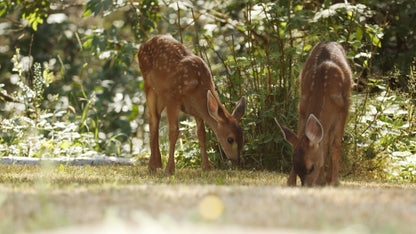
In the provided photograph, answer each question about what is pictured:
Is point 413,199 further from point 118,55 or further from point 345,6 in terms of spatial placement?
point 118,55

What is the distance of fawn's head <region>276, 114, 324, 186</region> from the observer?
478 cm

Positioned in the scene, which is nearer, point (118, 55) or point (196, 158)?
point (196, 158)

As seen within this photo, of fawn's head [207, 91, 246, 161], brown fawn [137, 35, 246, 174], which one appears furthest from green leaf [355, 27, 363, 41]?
fawn's head [207, 91, 246, 161]

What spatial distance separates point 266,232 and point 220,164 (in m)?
5.08

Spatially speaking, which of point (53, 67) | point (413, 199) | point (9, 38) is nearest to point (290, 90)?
point (413, 199)

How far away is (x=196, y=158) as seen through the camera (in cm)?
760

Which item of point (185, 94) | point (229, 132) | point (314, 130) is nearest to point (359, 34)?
point (229, 132)

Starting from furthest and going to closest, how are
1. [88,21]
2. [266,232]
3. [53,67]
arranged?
[88,21] → [53,67] → [266,232]

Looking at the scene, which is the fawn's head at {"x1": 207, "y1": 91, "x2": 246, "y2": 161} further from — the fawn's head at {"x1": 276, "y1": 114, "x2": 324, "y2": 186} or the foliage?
the fawn's head at {"x1": 276, "y1": 114, "x2": 324, "y2": 186}

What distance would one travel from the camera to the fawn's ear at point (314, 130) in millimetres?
4754

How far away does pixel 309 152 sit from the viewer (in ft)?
16.1

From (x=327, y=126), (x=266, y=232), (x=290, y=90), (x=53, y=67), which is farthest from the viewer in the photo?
(x=53, y=67)

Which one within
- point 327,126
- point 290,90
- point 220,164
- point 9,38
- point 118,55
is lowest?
point 220,164

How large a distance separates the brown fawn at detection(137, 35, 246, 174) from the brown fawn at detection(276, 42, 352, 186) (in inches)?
43.9
